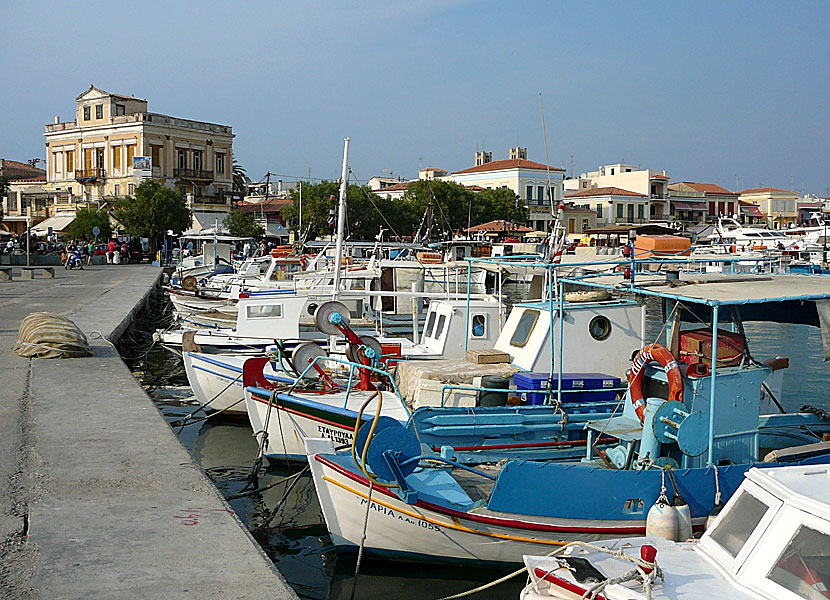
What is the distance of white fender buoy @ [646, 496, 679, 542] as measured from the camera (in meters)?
7.68

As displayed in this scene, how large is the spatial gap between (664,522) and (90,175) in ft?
239

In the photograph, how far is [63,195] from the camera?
74.5 m

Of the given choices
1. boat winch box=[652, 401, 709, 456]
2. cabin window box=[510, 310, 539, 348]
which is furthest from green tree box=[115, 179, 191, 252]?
boat winch box=[652, 401, 709, 456]

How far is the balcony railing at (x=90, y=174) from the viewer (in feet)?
236

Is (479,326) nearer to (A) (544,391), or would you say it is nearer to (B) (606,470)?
(A) (544,391)

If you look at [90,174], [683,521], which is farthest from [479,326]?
[90,174]

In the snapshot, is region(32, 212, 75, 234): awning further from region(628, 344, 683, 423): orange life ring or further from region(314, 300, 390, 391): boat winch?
region(628, 344, 683, 423): orange life ring

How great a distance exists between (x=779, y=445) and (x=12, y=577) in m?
8.77

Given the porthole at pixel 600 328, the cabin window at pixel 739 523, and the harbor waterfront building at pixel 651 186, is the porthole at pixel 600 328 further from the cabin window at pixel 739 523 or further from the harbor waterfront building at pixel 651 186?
the harbor waterfront building at pixel 651 186

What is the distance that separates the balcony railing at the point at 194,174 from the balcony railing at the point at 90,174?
6.41m

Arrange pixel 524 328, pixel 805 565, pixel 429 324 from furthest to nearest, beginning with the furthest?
pixel 429 324 → pixel 524 328 → pixel 805 565

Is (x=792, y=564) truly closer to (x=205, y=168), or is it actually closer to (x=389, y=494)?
(x=389, y=494)

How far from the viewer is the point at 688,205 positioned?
313ft

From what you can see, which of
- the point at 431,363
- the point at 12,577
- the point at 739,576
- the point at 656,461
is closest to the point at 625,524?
the point at 656,461
